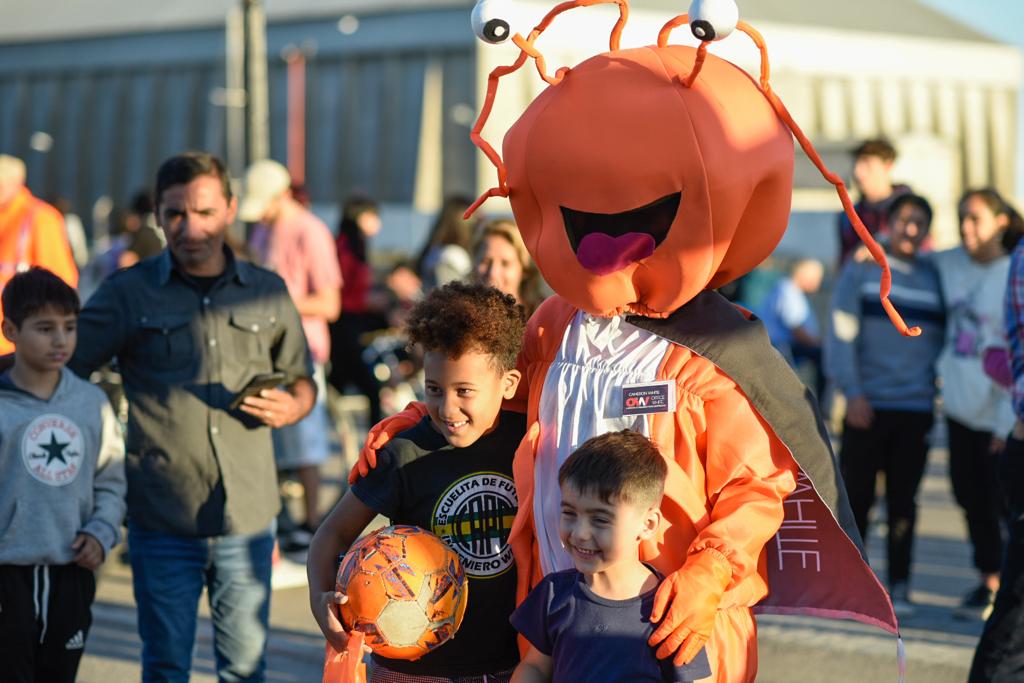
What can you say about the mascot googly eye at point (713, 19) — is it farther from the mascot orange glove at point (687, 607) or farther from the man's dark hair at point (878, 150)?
the man's dark hair at point (878, 150)

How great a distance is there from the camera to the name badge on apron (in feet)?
10.5

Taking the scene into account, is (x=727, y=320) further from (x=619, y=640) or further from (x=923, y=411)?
(x=923, y=411)

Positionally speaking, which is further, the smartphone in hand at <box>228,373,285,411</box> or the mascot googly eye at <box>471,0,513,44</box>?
the smartphone in hand at <box>228,373,285,411</box>

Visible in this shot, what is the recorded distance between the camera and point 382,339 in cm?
1096

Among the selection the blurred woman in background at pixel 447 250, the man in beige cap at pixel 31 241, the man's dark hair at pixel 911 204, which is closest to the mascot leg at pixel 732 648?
the man's dark hair at pixel 911 204

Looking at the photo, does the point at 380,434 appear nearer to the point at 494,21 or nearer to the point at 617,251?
the point at 617,251

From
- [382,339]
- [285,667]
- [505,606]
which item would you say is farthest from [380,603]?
[382,339]

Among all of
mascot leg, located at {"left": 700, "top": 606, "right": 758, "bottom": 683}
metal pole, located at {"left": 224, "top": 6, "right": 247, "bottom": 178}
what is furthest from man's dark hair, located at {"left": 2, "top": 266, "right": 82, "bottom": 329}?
metal pole, located at {"left": 224, "top": 6, "right": 247, "bottom": 178}

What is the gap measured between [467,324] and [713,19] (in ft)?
2.92

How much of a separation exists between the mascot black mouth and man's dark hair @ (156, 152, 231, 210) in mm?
1637

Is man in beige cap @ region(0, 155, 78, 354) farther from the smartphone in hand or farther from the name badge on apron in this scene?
the name badge on apron

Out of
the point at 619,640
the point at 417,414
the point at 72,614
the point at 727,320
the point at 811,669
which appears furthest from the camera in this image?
the point at 811,669

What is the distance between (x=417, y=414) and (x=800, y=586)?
1030 mm

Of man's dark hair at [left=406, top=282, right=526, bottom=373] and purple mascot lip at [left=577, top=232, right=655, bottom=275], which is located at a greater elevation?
purple mascot lip at [left=577, top=232, right=655, bottom=275]
